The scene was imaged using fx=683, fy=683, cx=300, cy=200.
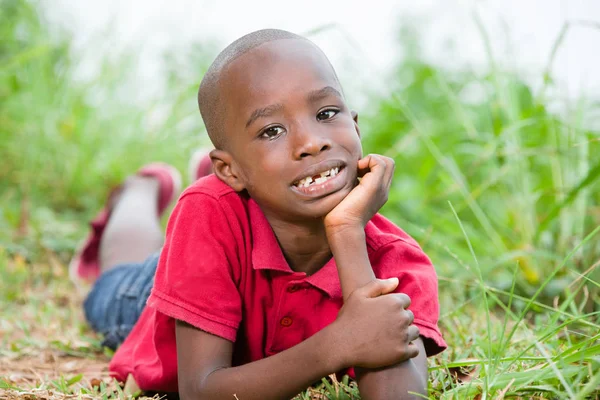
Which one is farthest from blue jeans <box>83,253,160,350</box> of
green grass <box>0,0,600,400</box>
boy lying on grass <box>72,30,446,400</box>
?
boy lying on grass <box>72,30,446,400</box>

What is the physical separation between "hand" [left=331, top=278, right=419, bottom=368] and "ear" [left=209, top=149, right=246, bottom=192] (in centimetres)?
50

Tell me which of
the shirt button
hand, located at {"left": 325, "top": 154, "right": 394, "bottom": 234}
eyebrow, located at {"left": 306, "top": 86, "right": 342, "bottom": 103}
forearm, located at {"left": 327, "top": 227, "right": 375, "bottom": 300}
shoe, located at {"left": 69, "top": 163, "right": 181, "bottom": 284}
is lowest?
shoe, located at {"left": 69, "top": 163, "right": 181, "bottom": 284}

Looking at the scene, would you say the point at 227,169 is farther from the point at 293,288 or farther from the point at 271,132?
the point at 293,288

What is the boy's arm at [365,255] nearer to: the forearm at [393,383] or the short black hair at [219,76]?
the forearm at [393,383]

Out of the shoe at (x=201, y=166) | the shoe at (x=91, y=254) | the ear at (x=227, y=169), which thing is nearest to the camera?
the ear at (x=227, y=169)

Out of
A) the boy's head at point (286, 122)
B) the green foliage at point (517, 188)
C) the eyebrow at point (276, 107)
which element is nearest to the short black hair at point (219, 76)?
the boy's head at point (286, 122)

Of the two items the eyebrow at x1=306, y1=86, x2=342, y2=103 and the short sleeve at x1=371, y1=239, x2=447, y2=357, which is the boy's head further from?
the short sleeve at x1=371, y1=239, x2=447, y2=357

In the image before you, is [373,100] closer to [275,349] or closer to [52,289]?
[52,289]


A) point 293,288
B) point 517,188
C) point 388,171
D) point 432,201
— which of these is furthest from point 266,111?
point 432,201

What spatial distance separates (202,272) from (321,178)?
394 mm

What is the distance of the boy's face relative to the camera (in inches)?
67.7

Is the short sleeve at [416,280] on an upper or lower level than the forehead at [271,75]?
lower

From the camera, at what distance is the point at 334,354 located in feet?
5.19

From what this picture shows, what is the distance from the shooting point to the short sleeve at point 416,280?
5.93ft
